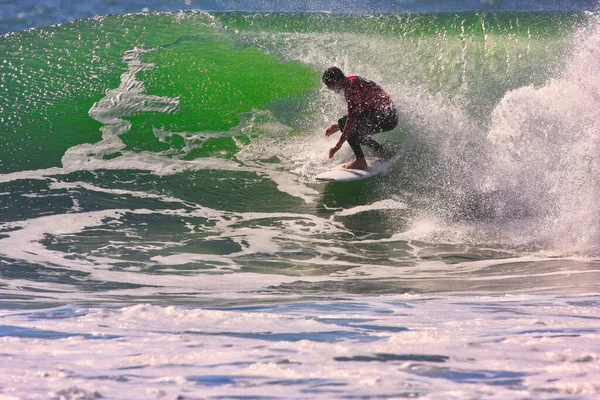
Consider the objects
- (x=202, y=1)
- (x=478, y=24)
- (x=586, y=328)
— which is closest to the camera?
(x=586, y=328)

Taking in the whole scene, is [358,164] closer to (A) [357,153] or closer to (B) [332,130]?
(A) [357,153]

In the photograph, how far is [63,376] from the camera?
246 centimetres

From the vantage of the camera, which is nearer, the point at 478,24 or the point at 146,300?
the point at 146,300

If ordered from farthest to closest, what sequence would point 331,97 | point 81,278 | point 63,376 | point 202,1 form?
point 202,1, point 331,97, point 81,278, point 63,376

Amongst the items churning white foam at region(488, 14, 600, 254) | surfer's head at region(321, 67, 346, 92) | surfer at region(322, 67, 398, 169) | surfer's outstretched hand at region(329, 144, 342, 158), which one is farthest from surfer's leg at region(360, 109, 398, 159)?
churning white foam at region(488, 14, 600, 254)

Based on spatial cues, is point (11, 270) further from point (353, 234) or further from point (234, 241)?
point (353, 234)

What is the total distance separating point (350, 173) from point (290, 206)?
0.63 metres

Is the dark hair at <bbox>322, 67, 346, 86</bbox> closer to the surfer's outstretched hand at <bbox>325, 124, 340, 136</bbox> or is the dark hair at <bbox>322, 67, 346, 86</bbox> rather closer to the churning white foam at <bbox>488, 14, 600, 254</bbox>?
the surfer's outstretched hand at <bbox>325, 124, 340, 136</bbox>

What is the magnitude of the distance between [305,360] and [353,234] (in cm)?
341

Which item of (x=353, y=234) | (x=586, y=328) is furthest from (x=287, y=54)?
(x=586, y=328)

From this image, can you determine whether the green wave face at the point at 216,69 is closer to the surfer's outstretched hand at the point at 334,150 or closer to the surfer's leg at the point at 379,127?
the surfer's leg at the point at 379,127

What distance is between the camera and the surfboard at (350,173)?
Result: 6738 mm

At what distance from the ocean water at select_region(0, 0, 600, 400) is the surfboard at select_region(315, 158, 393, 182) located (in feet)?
0.31

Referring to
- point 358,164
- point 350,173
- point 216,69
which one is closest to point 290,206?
point 350,173
